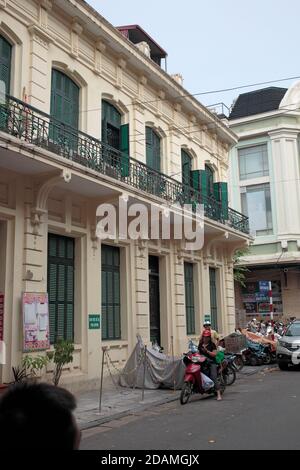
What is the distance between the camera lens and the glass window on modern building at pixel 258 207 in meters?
29.9

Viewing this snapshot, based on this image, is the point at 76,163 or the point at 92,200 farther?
the point at 92,200

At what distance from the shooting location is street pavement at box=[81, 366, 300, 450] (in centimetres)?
655

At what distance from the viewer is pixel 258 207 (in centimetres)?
3038

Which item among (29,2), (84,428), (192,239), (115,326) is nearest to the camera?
(84,428)

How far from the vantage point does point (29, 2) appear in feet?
36.2

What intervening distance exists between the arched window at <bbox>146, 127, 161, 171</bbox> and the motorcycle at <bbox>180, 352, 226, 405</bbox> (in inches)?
278

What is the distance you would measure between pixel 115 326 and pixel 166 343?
278 centimetres

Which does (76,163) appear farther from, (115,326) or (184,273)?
(184,273)

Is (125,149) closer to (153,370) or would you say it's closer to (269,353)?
(153,370)

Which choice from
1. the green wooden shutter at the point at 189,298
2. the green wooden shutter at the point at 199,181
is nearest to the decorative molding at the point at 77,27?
the green wooden shutter at the point at 199,181

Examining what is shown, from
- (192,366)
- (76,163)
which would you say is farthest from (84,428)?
(76,163)

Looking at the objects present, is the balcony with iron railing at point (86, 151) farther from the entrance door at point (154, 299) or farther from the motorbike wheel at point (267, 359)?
the motorbike wheel at point (267, 359)

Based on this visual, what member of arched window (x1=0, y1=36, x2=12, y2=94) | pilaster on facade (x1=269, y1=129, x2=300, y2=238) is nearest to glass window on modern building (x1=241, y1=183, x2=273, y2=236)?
pilaster on facade (x1=269, y1=129, x2=300, y2=238)

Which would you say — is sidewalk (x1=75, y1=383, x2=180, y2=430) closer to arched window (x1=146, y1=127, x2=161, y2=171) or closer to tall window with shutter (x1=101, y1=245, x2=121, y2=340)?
tall window with shutter (x1=101, y1=245, x2=121, y2=340)
